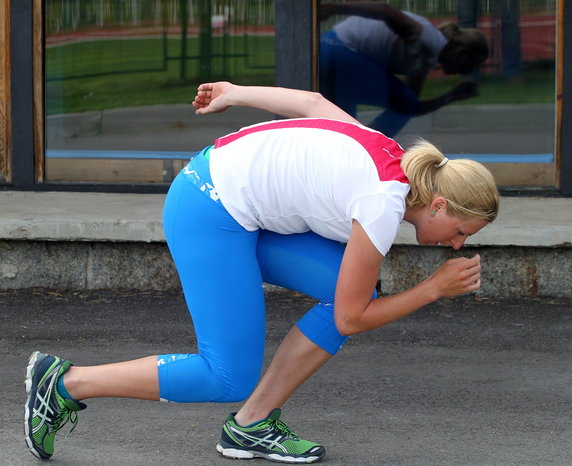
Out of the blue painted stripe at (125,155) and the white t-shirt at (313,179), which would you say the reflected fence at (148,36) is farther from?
the white t-shirt at (313,179)

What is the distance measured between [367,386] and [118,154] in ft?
11.9

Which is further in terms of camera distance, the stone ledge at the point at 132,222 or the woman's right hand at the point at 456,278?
the stone ledge at the point at 132,222

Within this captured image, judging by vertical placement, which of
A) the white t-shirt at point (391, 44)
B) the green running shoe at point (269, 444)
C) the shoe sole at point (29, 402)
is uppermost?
the white t-shirt at point (391, 44)

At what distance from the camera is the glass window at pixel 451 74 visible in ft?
24.6

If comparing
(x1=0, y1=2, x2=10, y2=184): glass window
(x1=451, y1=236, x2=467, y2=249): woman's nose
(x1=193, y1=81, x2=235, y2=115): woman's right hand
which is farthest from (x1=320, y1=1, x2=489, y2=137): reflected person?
(x1=451, y1=236, x2=467, y2=249): woman's nose

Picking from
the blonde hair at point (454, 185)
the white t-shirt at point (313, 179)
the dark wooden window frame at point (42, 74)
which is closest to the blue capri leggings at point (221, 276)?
the white t-shirt at point (313, 179)

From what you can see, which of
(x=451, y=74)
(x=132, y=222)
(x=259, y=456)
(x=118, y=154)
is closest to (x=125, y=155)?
(x=118, y=154)

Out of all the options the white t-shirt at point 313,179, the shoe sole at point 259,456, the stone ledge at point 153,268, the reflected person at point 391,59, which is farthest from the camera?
the reflected person at point 391,59

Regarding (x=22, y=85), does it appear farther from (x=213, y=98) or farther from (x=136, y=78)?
(x=213, y=98)

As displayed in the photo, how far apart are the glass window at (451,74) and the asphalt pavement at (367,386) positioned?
1.76 m

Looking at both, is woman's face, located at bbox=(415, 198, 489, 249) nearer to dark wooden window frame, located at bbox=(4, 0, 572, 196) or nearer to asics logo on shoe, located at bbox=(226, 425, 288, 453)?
asics logo on shoe, located at bbox=(226, 425, 288, 453)

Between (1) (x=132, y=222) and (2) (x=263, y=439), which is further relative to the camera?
(1) (x=132, y=222)

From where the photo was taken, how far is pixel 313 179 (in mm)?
3391

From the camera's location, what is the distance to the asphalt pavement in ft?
12.8
